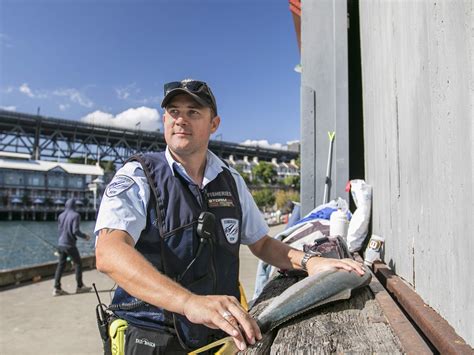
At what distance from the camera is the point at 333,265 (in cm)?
201

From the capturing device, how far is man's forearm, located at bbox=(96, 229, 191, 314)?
4.89 feet

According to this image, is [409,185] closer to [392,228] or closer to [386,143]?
[392,228]

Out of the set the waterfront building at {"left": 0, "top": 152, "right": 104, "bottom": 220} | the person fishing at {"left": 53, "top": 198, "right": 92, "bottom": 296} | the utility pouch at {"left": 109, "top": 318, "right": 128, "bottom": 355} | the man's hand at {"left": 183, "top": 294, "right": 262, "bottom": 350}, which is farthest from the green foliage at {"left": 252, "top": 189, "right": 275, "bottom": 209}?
the man's hand at {"left": 183, "top": 294, "right": 262, "bottom": 350}

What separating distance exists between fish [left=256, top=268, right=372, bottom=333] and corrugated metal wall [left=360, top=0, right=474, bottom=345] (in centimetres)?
35

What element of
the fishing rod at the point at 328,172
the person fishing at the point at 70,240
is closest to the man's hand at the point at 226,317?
the fishing rod at the point at 328,172

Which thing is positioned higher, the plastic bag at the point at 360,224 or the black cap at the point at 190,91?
the black cap at the point at 190,91

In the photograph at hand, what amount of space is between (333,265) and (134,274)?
0.99 meters

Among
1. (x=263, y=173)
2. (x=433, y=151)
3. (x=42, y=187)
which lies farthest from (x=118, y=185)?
(x=263, y=173)

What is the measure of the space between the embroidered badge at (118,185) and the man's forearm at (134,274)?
0.19 metres

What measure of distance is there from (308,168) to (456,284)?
3.91m

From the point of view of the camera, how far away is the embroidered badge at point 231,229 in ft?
7.03

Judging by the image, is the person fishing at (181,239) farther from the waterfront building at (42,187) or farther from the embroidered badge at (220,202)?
the waterfront building at (42,187)

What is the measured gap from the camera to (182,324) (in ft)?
6.10

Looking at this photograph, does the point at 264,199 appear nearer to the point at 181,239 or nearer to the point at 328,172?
the point at 328,172
